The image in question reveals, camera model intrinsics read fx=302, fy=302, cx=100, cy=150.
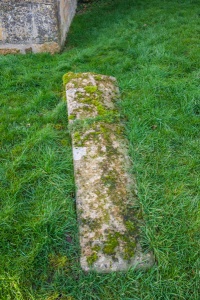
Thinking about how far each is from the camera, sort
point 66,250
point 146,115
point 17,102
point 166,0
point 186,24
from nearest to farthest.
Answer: point 66,250
point 146,115
point 17,102
point 186,24
point 166,0

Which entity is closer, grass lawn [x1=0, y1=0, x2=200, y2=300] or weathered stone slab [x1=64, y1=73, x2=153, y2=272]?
grass lawn [x1=0, y1=0, x2=200, y2=300]

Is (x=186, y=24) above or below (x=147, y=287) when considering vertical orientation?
above

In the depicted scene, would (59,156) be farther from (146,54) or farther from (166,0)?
(166,0)

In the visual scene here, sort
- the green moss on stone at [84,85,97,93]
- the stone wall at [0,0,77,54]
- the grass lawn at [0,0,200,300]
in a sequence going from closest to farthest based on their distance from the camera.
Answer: the grass lawn at [0,0,200,300] → the green moss on stone at [84,85,97,93] → the stone wall at [0,0,77,54]

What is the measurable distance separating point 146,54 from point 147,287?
3758 millimetres

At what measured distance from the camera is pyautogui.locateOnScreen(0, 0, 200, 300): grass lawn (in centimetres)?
196

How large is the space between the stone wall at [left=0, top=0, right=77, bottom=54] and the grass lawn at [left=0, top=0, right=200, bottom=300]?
1.04 ft

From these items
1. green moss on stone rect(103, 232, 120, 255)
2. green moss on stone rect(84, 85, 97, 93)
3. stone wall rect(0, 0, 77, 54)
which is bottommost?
green moss on stone rect(103, 232, 120, 255)

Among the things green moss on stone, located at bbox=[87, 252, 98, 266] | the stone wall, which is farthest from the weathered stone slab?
the stone wall

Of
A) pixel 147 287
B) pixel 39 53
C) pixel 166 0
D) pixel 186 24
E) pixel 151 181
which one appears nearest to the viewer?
pixel 147 287

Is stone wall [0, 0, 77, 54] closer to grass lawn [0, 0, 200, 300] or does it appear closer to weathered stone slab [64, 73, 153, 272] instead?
grass lawn [0, 0, 200, 300]

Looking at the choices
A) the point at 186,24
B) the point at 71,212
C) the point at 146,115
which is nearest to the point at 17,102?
the point at 146,115

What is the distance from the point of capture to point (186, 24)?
237 inches

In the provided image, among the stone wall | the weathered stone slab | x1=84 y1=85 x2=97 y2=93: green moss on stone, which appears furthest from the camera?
the stone wall
